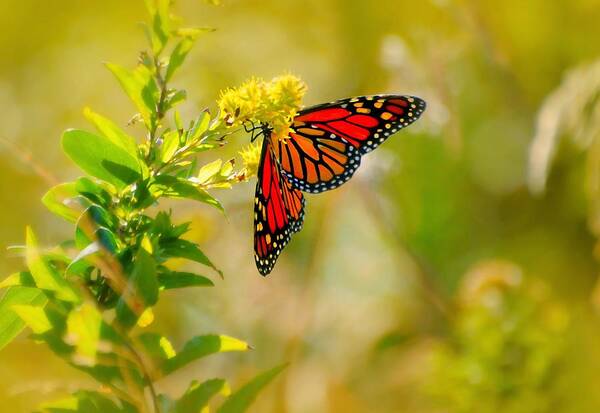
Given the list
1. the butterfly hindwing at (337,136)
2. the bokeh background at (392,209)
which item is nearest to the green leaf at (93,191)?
the butterfly hindwing at (337,136)

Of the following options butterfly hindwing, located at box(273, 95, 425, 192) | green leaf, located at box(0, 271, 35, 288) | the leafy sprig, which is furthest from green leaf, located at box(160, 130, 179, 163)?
butterfly hindwing, located at box(273, 95, 425, 192)

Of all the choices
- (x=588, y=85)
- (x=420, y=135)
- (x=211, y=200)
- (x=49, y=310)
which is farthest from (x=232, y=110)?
(x=420, y=135)

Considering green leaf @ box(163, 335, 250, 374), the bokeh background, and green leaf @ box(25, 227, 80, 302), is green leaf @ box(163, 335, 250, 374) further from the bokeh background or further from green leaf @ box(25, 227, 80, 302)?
the bokeh background

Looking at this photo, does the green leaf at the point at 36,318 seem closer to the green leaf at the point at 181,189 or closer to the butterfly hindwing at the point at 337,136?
the green leaf at the point at 181,189

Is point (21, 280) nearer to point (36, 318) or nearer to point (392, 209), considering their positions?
point (36, 318)

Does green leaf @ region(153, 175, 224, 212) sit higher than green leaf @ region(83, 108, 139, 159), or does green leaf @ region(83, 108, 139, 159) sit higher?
green leaf @ region(83, 108, 139, 159)

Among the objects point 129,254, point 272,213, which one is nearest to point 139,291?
point 129,254

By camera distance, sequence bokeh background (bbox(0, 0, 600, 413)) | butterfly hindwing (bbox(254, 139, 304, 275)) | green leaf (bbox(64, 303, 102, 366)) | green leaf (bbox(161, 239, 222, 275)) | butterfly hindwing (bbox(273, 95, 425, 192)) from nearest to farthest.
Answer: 1. green leaf (bbox(64, 303, 102, 366))
2. green leaf (bbox(161, 239, 222, 275))
3. butterfly hindwing (bbox(254, 139, 304, 275))
4. butterfly hindwing (bbox(273, 95, 425, 192))
5. bokeh background (bbox(0, 0, 600, 413))
